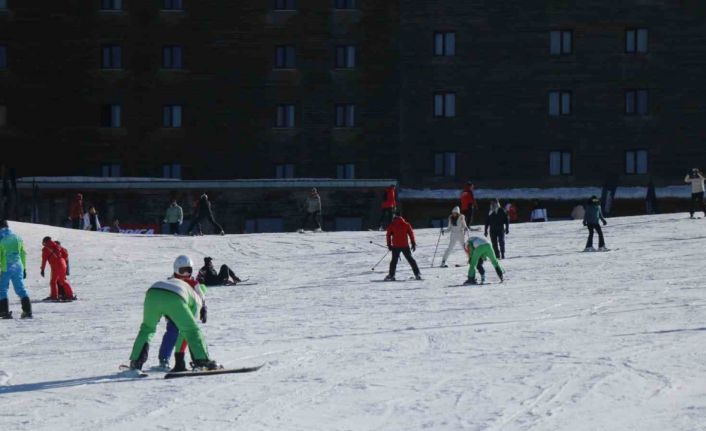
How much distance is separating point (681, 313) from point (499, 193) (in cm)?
3330

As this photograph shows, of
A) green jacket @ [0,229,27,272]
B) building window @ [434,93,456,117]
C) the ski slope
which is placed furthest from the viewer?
building window @ [434,93,456,117]

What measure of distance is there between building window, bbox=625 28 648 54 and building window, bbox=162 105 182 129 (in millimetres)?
18669

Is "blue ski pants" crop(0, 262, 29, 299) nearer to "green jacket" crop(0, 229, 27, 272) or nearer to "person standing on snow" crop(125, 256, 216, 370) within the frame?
"green jacket" crop(0, 229, 27, 272)

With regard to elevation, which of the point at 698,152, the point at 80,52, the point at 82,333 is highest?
the point at 80,52

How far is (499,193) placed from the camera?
54.5 metres

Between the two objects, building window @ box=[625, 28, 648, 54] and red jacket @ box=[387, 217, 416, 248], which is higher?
building window @ box=[625, 28, 648, 54]

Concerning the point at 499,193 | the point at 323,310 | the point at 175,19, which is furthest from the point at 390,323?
the point at 175,19

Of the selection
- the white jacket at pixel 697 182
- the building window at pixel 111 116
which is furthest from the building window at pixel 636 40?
the building window at pixel 111 116

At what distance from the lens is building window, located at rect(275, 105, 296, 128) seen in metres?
55.8

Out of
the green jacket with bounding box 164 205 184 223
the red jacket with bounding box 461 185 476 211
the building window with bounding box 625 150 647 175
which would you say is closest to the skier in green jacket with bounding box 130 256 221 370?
the red jacket with bounding box 461 185 476 211

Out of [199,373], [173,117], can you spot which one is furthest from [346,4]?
[199,373]

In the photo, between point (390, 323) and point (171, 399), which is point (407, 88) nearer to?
point (390, 323)

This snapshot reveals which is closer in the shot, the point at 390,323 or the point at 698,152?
the point at 390,323

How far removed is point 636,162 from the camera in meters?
54.8
